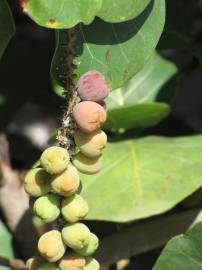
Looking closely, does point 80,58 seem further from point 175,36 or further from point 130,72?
point 175,36

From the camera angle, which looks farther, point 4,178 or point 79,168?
point 4,178

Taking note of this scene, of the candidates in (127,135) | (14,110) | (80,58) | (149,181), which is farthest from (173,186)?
(14,110)

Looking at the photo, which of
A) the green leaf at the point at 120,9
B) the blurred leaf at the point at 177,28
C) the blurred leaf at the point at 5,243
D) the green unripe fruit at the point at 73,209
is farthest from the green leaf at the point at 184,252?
the blurred leaf at the point at 177,28

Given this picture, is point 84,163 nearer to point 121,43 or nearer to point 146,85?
point 121,43

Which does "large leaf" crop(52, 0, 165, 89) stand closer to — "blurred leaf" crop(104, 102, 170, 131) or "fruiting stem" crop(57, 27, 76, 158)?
"fruiting stem" crop(57, 27, 76, 158)

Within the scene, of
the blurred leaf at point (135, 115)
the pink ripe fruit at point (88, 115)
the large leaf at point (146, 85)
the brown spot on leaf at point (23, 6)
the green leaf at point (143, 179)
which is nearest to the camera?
the pink ripe fruit at point (88, 115)

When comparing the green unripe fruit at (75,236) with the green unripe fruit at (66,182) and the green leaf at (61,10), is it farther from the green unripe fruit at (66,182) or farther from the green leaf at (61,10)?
the green leaf at (61,10)

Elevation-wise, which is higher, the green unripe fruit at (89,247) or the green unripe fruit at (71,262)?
the green unripe fruit at (89,247)

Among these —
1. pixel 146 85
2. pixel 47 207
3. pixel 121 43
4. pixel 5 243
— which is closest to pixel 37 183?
pixel 47 207
